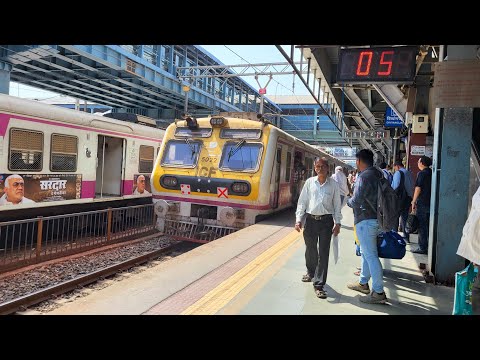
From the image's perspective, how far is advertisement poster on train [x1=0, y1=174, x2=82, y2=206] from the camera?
7.66 meters

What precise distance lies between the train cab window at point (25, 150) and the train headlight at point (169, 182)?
100 inches

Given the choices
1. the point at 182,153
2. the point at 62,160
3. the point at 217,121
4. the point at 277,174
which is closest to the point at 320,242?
the point at 277,174

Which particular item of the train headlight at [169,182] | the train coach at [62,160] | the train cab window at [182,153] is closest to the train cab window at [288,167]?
the train cab window at [182,153]

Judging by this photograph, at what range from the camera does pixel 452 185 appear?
4.62m

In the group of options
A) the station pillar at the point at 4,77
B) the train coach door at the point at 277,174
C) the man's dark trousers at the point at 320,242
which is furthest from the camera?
the station pillar at the point at 4,77

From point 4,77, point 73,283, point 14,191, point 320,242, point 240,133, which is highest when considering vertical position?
point 4,77

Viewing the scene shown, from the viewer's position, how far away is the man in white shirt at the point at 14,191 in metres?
7.62

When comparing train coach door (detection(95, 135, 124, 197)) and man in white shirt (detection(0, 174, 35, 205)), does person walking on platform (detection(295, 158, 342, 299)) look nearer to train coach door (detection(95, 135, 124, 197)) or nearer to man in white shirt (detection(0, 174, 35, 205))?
man in white shirt (detection(0, 174, 35, 205))

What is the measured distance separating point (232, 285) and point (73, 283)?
3.05m

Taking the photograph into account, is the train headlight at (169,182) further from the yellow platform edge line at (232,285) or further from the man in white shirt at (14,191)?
the yellow platform edge line at (232,285)

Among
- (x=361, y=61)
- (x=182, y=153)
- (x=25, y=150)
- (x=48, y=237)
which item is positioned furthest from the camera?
(x=48, y=237)

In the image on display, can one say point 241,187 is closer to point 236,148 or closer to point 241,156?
point 241,156

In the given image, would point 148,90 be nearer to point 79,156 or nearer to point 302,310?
point 79,156
